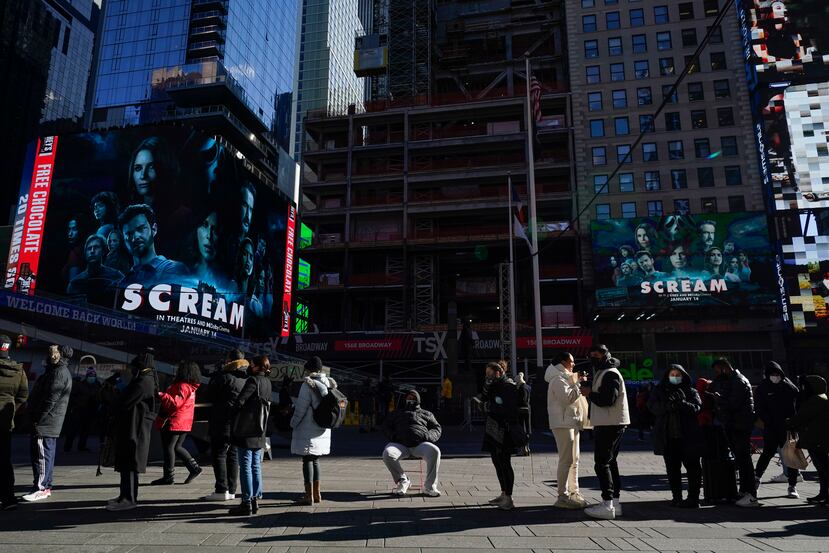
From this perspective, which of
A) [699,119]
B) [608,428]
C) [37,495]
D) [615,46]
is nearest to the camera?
[608,428]

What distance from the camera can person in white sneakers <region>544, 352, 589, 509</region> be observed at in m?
6.20

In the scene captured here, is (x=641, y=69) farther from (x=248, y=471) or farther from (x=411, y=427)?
(x=248, y=471)

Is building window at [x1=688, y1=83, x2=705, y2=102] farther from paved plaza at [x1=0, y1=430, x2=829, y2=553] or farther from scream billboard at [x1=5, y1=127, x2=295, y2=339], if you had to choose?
paved plaza at [x1=0, y1=430, x2=829, y2=553]

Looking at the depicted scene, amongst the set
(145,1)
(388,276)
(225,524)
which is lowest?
(225,524)

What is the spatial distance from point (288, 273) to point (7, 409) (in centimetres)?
4280

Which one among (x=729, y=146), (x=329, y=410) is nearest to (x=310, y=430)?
(x=329, y=410)

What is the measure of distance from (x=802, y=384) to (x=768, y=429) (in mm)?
776

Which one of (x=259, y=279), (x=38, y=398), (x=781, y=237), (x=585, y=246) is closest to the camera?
(x=38, y=398)

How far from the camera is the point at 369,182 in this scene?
46.4 m

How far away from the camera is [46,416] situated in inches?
252

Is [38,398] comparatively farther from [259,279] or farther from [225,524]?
[259,279]

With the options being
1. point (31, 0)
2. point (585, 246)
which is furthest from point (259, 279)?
point (31, 0)

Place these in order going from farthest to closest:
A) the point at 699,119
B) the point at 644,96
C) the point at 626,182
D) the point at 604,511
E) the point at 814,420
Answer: the point at 644,96
the point at 699,119
the point at 626,182
the point at 814,420
the point at 604,511

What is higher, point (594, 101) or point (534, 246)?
point (594, 101)
